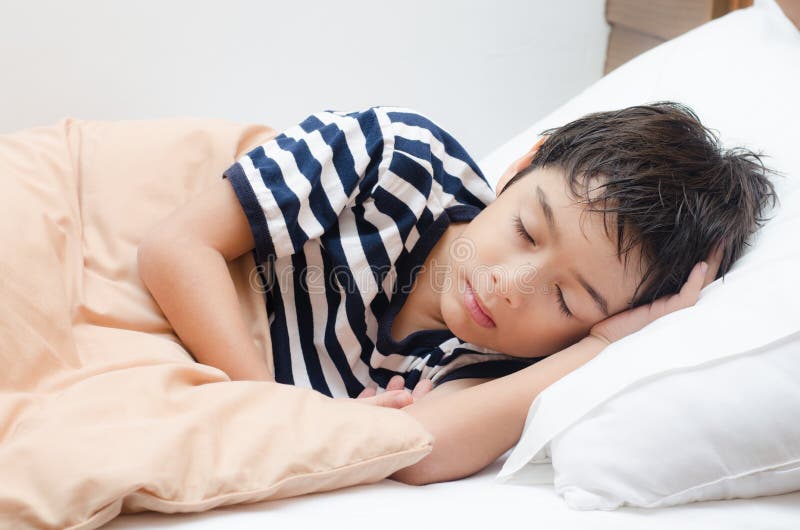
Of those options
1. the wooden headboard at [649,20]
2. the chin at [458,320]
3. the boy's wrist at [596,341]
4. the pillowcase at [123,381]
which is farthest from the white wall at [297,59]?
the boy's wrist at [596,341]

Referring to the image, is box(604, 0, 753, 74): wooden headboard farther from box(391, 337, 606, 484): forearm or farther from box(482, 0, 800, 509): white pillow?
box(391, 337, 606, 484): forearm

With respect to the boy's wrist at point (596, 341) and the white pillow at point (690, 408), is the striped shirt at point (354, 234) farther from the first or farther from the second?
the white pillow at point (690, 408)

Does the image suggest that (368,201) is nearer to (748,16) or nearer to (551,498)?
(551,498)

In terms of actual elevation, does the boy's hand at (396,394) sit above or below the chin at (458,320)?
below

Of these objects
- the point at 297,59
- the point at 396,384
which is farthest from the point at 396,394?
the point at 297,59

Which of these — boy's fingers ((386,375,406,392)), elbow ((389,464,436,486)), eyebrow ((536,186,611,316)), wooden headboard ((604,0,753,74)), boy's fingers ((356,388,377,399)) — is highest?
wooden headboard ((604,0,753,74))

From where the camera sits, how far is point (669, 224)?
852mm

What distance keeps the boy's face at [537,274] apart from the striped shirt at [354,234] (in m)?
0.08

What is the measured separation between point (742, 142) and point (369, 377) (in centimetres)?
53

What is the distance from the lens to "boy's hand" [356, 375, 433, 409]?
0.88 metres

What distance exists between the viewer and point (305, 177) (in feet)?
2.97

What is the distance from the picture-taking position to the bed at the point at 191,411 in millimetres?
599

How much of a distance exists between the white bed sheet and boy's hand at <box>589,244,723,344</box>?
8.0 inches

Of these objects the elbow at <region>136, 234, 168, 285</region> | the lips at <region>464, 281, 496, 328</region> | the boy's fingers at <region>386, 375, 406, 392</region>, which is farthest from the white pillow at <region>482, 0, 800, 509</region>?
the elbow at <region>136, 234, 168, 285</region>
